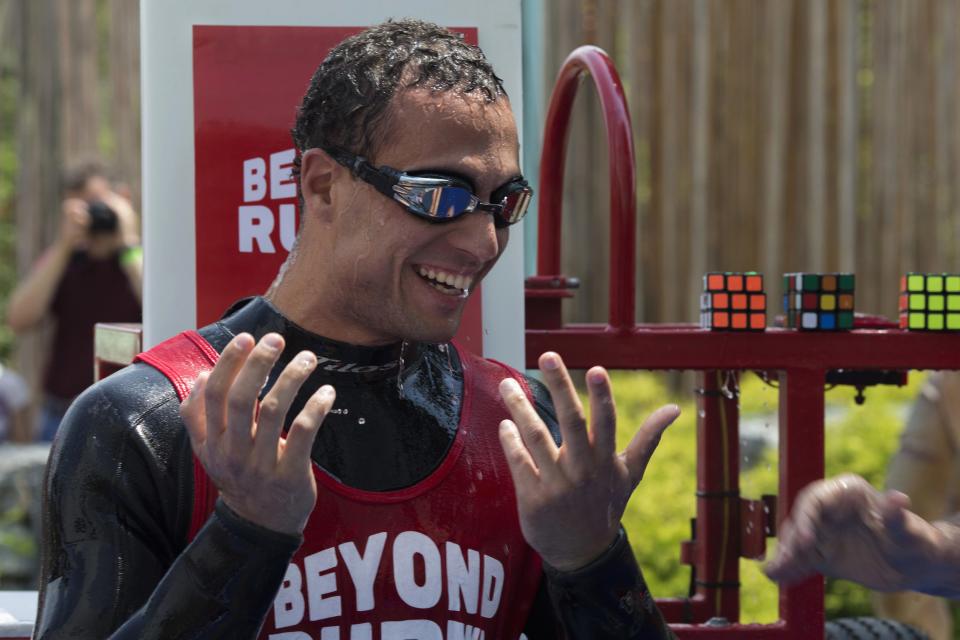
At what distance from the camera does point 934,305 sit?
2619 mm

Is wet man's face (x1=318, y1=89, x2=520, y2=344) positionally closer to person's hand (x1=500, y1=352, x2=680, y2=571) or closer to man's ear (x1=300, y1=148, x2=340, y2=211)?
man's ear (x1=300, y1=148, x2=340, y2=211)

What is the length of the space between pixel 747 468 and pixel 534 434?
273cm

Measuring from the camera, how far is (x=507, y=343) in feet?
7.88

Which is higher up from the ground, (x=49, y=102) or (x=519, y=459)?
(x=49, y=102)

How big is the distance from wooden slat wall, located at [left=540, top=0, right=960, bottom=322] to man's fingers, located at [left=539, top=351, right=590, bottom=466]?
5.36 m

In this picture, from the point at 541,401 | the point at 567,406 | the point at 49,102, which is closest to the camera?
the point at 567,406

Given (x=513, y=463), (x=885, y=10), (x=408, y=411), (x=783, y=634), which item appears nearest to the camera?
(x=513, y=463)

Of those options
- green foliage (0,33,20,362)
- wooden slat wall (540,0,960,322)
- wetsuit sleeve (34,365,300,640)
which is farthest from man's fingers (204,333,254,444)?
green foliage (0,33,20,362)

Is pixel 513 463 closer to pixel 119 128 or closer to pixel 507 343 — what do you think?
pixel 507 343

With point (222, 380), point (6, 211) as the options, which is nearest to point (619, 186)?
point (222, 380)

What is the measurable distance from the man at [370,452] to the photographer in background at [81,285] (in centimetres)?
345

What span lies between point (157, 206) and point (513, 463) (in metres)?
1.01

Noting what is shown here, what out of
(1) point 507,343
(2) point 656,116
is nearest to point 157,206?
(1) point 507,343

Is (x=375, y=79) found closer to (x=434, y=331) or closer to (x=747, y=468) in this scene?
(x=434, y=331)
